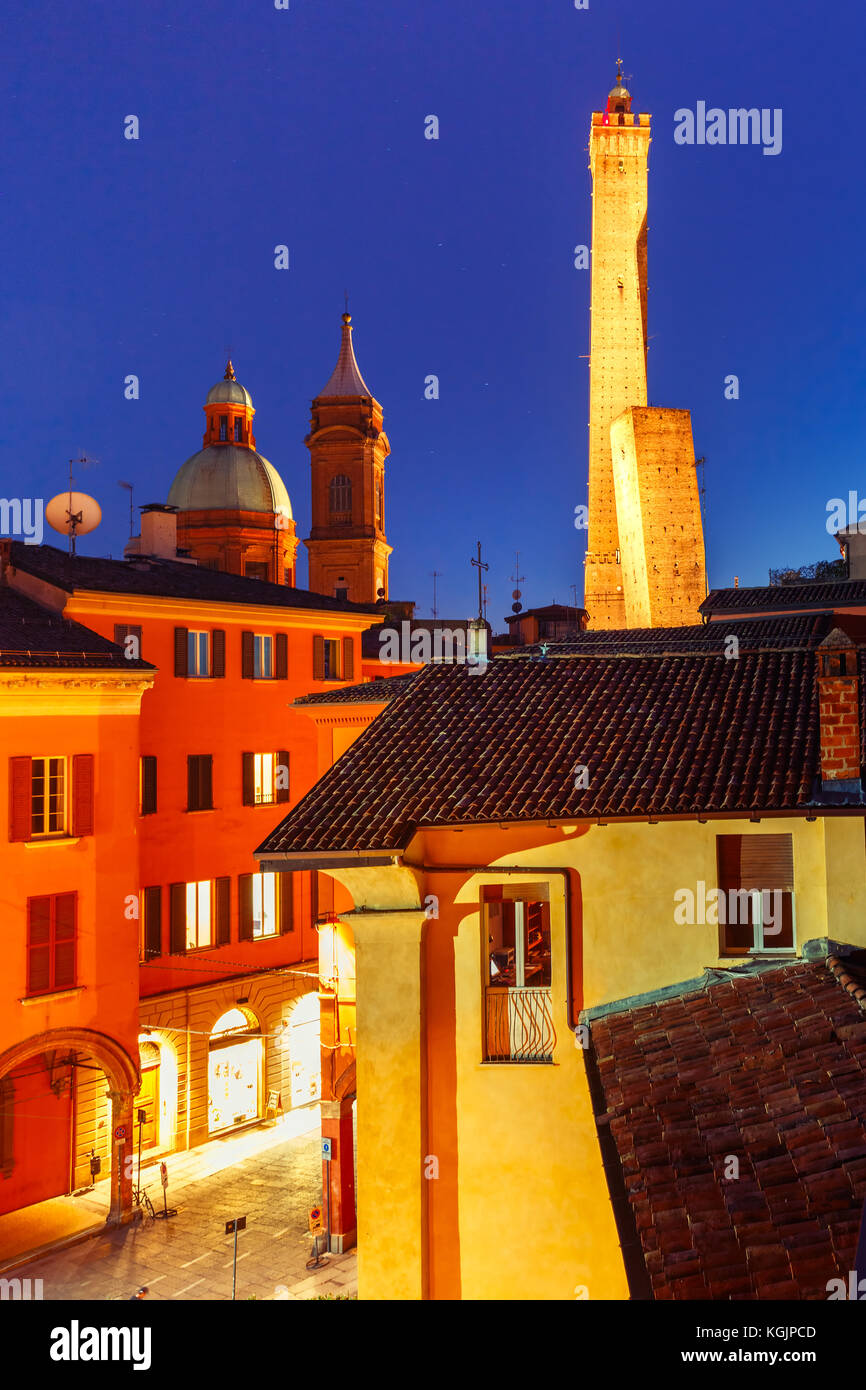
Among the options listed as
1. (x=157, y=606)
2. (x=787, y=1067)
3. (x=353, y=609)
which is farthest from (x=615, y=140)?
(x=787, y=1067)

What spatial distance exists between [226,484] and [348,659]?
2919 centimetres

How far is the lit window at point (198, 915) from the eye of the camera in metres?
23.2

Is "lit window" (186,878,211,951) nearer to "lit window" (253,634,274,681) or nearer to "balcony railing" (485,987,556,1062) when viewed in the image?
"lit window" (253,634,274,681)

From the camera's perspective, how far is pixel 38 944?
1847 centimetres

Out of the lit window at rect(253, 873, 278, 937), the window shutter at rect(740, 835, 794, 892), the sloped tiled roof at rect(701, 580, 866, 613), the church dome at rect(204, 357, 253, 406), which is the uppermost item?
the church dome at rect(204, 357, 253, 406)

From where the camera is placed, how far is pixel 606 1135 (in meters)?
7.55

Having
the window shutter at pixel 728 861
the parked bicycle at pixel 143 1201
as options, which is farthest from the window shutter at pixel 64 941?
the window shutter at pixel 728 861

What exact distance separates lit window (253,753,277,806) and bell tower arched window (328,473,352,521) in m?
36.4

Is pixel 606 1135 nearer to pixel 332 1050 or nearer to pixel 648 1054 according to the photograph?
pixel 648 1054

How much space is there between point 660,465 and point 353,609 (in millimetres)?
13643

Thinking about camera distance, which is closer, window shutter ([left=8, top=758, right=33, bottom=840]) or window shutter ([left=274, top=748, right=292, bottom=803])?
window shutter ([left=8, top=758, right=33, bottom=840])

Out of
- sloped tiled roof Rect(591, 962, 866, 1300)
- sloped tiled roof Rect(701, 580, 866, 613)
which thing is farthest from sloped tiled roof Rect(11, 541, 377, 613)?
sloped tiled roof Rect(591, 962, 866, 1300)

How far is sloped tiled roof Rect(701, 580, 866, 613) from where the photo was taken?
2789 cm

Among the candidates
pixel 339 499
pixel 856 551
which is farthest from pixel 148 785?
pixel 339 499
